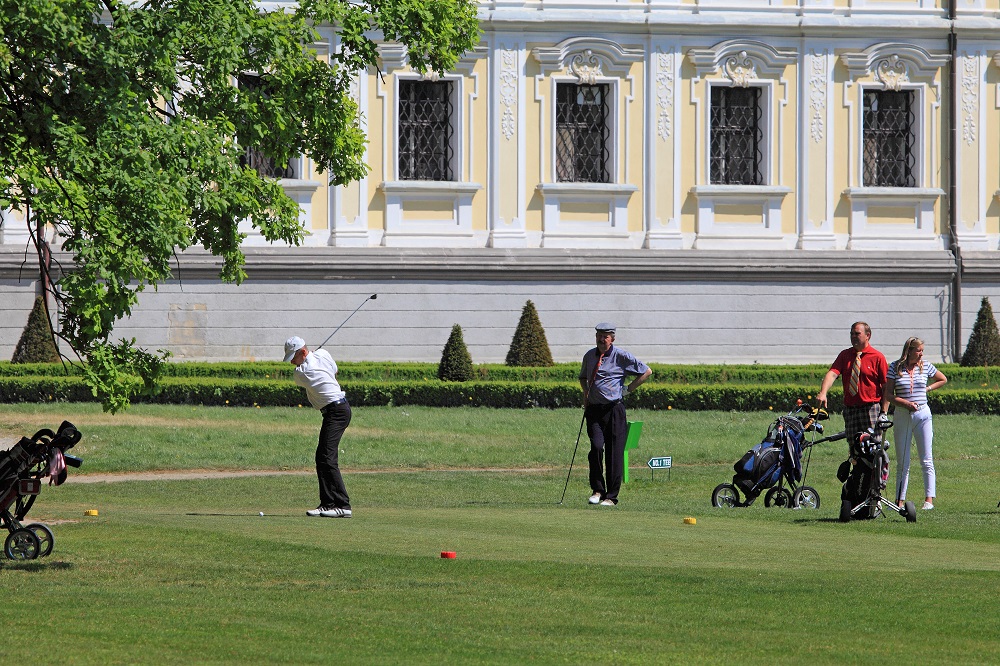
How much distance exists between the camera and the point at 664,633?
8.00 m

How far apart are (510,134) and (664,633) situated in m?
26.2

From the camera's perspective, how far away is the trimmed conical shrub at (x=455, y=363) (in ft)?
92.7

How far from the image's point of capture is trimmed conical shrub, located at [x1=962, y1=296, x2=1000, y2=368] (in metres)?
32.4

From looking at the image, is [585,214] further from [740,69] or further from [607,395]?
[607,395]

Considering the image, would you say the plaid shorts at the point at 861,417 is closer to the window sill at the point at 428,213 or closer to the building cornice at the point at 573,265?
the building cornice at the point at 573,265

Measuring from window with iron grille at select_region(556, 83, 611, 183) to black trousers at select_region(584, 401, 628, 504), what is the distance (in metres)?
18.8

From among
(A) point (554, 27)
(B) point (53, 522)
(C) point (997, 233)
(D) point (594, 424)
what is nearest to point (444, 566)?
(B) point (53, 522)

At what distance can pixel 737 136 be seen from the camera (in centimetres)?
3447

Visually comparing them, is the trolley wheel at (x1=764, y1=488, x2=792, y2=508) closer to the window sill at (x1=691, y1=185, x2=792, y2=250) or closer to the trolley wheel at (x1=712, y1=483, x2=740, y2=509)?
the trolley wheel at (x1=712, y1=483, x2=740, y2=509)

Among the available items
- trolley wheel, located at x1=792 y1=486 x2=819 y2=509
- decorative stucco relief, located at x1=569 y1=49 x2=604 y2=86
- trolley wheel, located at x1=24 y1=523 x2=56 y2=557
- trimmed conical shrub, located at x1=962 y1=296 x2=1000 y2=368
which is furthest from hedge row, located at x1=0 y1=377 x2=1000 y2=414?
trolley wheel, located at x1=24 y1=523 x2=56 y2=557

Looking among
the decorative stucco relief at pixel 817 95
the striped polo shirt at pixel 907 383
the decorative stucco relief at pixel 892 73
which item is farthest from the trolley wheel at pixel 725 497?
the decorative stucco relief at pixel 892 73

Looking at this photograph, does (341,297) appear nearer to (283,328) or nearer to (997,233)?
(283,328)

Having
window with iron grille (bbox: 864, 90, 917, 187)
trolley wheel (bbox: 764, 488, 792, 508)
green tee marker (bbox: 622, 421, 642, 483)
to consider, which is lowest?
trolley wheel (bbox: 764, 488, 792, 508)

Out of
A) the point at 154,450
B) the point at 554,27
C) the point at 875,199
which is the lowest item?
the point at 154,450
